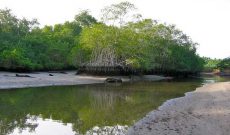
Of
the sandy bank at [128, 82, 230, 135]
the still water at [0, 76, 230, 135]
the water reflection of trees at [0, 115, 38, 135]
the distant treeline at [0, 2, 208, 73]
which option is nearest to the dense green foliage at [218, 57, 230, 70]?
the distant treeline at [0, 2, 208, 73]

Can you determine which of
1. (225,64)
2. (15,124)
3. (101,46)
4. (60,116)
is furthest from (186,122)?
(225,64)

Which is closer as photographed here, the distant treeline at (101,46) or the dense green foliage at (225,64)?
the distant treeline at (101,46)

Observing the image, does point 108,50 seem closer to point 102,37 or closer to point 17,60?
point 102,37

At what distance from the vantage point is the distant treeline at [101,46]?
5938 centimetres

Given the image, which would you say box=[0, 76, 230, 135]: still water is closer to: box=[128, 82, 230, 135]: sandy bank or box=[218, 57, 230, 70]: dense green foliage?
box=[128, 82, 230, 135]: sandy bank

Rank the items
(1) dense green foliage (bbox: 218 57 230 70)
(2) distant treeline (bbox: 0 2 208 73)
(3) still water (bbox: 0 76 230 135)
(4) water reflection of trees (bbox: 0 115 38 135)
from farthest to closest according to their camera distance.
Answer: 1. (1) dense green foliage (bbox: 218 57 230 70)
2. (2) distant treeline (bbox: 0 2 208 73)
3. (3) still water (bbox: 0 76 230 135)
4. (4) water reflection of trees (bbox: 0 115 38 135)

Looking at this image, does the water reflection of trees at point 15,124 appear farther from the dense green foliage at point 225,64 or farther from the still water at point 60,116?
the dense green foliage at point 225,64

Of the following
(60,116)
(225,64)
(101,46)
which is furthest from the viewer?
(225,64)

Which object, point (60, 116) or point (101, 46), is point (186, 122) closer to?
point (60, 116)

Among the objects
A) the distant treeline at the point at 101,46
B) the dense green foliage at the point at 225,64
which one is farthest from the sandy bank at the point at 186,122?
the dense green foliage at the point at 225,64

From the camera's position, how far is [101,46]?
2400 inches

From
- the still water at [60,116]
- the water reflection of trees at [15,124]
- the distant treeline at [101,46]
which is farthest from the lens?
the distant treeline at [101,46]

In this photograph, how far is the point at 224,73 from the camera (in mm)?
140625

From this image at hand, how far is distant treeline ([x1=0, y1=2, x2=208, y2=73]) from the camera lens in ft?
195
